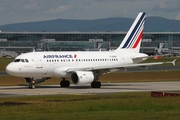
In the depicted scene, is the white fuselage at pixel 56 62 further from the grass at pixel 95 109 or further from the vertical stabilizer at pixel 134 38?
the grass at pixel 95 109

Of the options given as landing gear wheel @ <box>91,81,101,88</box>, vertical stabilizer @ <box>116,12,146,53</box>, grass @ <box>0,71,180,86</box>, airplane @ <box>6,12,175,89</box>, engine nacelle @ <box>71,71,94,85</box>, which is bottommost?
grass @ <box>0,71,180,86</box>

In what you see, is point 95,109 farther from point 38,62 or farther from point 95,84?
point 95,84

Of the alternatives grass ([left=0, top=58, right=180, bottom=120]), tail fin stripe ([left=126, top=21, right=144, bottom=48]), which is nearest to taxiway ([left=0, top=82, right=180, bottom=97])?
grass ([left=0, top=58, right=180, bottom=120])

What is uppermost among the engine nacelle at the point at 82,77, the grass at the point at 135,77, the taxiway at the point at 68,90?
the engine nacelle at the point at 82,77

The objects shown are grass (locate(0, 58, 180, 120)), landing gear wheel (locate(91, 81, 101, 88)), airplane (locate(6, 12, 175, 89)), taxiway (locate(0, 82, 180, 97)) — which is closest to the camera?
grass (locate(0, 58, 180, 120))

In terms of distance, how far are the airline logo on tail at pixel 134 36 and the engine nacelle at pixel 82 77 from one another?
10314 mm

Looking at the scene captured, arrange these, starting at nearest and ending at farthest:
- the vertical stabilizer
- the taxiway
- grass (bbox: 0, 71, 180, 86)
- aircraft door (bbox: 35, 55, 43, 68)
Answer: the taxiway
aircraft door (bbox: 35, 55, 43, 68)
the vertical stabilizer
grass (bbox: 0, 71, 180, 86)

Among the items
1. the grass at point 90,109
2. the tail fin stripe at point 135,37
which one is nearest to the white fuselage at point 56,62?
the tail fin stripe at point 135,37

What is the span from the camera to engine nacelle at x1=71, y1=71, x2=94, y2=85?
60.1m

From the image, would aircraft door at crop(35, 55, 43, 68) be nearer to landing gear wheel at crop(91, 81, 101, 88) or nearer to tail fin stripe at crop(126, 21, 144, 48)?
landing gear wheel at crop(91, 81, 101, 88)

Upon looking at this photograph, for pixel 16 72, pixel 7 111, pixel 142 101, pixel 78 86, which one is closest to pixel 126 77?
pixel 78 86

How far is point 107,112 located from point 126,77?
168ft

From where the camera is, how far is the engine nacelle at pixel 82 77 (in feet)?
197

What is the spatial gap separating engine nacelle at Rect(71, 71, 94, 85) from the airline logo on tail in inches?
406
